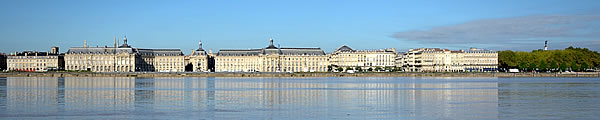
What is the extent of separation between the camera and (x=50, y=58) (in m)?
162

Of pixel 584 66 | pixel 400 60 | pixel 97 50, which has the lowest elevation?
pixel 584 66

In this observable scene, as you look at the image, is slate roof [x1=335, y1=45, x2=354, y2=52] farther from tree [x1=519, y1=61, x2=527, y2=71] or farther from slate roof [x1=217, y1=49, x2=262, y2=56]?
tree [x1=519, y1=61, x2=527, y2=71]

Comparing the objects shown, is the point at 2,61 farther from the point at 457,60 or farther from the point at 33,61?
the point at 457,60

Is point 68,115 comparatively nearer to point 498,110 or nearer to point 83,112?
point 83,112

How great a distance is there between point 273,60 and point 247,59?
7202 mm

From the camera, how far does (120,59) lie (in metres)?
162

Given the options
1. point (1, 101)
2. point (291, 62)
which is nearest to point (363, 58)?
point (291, 62)

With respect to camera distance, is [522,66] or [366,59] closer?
[522,66]

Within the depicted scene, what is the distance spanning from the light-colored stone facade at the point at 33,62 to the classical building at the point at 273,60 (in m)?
32.8

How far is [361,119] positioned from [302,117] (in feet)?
7.00

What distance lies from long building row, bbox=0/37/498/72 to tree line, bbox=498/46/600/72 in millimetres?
16732

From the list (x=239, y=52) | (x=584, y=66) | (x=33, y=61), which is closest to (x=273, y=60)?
(x=239, y=52)

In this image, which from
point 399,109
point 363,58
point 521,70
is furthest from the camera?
point 363,58

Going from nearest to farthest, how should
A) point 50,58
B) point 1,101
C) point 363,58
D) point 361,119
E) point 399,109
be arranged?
point 361,119, point 399,109, point 1,101, point 363,58, point 50,58
